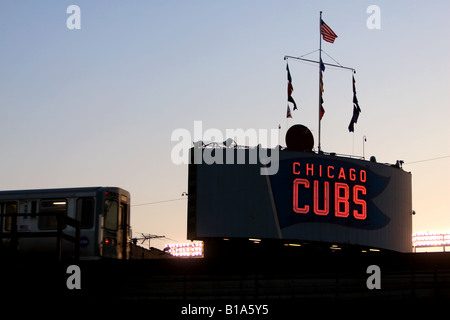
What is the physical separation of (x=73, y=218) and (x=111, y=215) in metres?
1.55

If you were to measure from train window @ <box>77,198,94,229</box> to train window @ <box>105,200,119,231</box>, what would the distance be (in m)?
0.61

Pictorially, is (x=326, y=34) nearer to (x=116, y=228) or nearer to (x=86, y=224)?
(x=116, y=228)

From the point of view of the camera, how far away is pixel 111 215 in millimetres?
31453

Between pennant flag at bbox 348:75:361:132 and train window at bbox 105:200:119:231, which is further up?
pennant flag at bbox 348:75:361:132

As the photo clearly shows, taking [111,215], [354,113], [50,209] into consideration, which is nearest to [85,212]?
[111,215]

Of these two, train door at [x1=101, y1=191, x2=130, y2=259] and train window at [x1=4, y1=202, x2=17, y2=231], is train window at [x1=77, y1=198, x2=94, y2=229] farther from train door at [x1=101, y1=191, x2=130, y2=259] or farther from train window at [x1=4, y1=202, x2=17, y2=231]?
train window at [x1=4, y1=202, x2=17, y2=231]

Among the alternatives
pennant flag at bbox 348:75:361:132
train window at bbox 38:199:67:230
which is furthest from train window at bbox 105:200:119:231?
pennant flag at bbox 348:75:361:132

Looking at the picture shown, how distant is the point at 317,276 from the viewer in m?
23.4

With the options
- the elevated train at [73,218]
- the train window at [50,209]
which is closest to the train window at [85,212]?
the elevated train at [73,218]

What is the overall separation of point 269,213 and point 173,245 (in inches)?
1053

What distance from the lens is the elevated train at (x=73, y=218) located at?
30.7m

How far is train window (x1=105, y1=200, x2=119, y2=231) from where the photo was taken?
31.2m

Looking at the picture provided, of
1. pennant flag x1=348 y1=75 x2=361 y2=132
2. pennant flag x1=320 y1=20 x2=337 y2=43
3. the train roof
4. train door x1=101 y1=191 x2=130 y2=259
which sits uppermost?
pennant flag x1=320 y1=20 x2=337 y2=43
